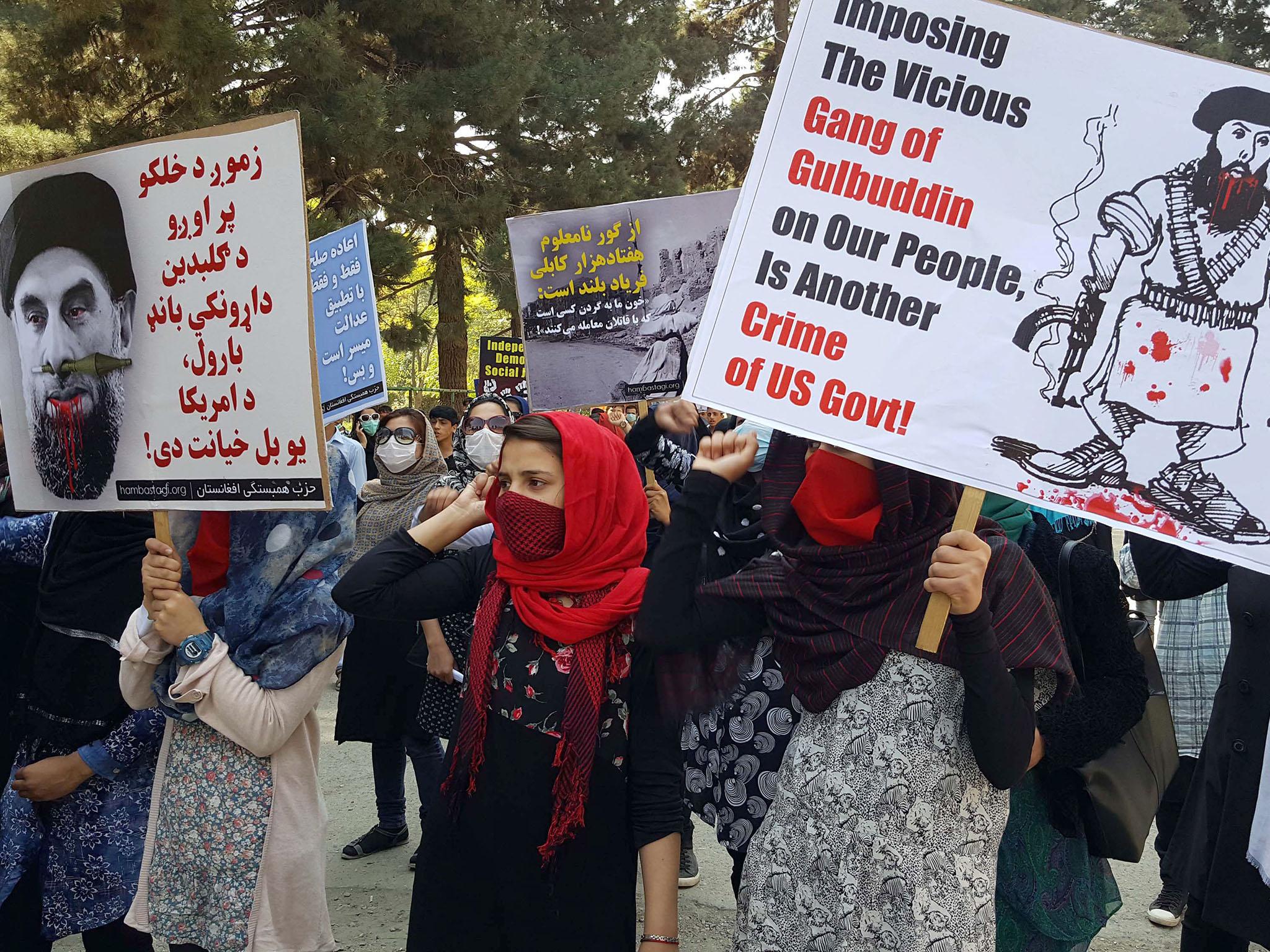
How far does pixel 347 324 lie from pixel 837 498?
11.2ft

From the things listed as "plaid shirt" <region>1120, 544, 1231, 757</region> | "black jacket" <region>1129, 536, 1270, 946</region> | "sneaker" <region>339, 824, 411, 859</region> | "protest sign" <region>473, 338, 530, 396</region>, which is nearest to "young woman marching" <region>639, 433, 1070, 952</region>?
"black jacket" <region>1129, 536, 1270, 946</region>

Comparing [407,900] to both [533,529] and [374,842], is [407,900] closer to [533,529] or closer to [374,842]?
[374,842]

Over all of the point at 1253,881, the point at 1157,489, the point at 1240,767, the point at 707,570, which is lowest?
the point at 1253,881

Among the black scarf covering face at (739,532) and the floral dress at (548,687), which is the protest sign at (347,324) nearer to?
the black scarf covering face at (739,532)

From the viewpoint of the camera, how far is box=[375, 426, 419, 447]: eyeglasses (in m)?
5.42

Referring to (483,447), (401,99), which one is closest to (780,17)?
(401,99)

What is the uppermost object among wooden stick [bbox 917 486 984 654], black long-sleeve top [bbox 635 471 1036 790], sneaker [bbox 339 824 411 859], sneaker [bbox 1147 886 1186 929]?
wooden stick [bbox 917 486 984 654]

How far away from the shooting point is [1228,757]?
2.65 metres

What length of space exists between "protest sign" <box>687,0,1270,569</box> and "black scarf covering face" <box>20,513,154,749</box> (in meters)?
1.76

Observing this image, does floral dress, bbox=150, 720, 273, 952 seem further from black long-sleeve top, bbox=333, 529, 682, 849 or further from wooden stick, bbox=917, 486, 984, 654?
wooden stick, bbox=917, 486, 984, 654

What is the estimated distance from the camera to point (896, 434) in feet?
5.92

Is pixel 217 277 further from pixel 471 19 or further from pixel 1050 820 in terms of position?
pixel 471 19

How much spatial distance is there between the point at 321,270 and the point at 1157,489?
423 centimetres

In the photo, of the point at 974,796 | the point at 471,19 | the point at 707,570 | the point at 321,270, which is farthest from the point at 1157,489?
the point at 471,19
